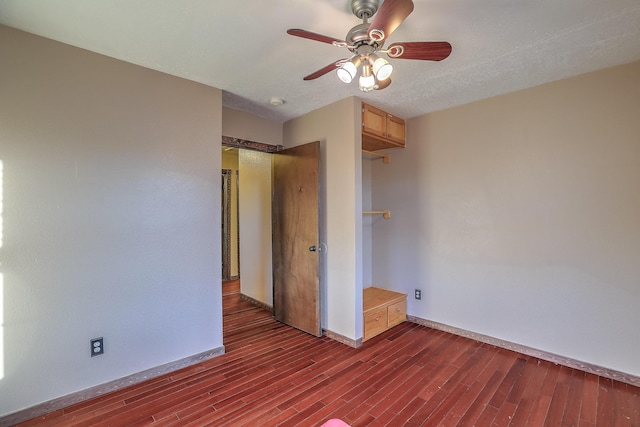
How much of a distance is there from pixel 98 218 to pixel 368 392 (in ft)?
8.07

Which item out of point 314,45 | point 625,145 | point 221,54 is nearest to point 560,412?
point 625,145

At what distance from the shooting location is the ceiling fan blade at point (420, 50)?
1541 millimetres

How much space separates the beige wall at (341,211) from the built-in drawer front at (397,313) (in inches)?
24.9

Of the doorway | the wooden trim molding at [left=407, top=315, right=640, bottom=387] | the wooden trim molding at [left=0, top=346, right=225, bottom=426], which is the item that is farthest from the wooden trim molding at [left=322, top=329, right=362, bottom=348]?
the doorway

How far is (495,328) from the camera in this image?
9.86 feet

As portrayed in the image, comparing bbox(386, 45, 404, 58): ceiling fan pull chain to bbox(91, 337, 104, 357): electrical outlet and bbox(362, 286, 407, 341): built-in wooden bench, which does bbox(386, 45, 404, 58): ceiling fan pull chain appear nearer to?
bbox(362, 286, 407, 341): built-in wooden bench

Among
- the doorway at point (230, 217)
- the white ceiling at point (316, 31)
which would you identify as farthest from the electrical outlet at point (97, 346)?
the doorway at point (230, 217)

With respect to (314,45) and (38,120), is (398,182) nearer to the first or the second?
(314,45)

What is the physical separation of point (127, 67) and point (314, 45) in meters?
1.53

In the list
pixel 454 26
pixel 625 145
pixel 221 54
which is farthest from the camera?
pixel 625 145

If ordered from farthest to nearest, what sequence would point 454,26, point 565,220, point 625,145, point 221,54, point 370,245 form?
point 370,245, point 565,220, point 625,145, point 221,54, point 454,26

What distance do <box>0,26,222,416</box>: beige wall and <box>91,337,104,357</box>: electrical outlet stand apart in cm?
4

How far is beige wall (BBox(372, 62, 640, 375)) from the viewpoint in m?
2.38

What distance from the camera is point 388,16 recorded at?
1304 millimetres
